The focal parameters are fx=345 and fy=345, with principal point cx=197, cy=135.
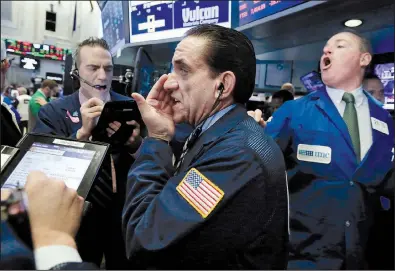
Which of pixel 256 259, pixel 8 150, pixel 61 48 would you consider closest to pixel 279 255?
pixel 256 259

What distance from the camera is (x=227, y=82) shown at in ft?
2.51

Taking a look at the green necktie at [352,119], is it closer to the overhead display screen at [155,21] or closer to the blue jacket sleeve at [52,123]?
the overhead display screen at [155,21]

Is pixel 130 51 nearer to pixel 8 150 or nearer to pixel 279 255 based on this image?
pixel 8 150

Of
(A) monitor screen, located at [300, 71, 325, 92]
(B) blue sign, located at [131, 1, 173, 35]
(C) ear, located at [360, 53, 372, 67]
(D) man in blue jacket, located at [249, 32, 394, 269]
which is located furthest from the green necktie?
(B) blue sign, located at [131, 1, 173, 35]

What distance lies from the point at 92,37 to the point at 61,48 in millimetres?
121

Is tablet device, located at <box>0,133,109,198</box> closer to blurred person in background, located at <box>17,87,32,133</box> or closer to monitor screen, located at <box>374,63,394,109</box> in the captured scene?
blurred person in background, located at <box>17,87,32,133</box>

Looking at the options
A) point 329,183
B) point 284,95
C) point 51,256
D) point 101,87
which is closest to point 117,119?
point 101,87

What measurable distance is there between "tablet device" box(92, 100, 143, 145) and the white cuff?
452 millimetres

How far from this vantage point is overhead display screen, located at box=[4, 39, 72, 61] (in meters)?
0.84

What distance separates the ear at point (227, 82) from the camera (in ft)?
2.49

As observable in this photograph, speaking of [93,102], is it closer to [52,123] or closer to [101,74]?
[101,74]

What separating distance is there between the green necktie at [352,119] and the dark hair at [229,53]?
59 centimetres

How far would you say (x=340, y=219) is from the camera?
118cm

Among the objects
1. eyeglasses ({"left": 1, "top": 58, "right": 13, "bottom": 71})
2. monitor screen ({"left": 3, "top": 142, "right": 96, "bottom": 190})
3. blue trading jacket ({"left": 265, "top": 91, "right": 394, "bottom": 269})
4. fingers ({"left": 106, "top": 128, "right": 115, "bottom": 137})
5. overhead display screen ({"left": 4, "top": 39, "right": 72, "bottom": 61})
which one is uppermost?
overhead display screen ({"left": 4, "top": 39, "right": 72, "bottom": 61})
